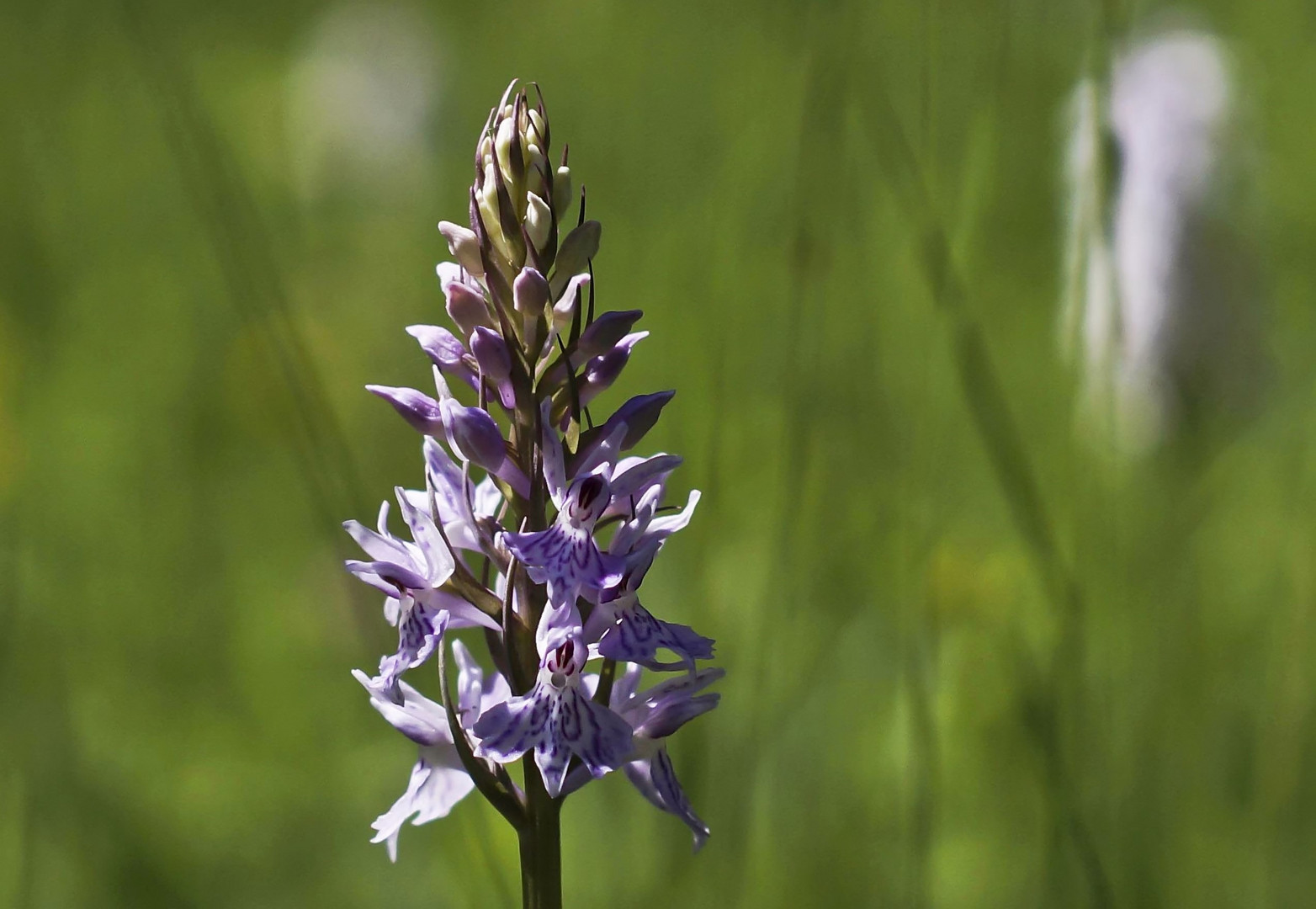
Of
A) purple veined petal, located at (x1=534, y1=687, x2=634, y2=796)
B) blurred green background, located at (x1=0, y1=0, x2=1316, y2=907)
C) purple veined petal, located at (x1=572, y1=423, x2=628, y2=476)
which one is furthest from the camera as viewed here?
blurred green background, located at (x1=0, y1=0, x2=1316, y2=907)

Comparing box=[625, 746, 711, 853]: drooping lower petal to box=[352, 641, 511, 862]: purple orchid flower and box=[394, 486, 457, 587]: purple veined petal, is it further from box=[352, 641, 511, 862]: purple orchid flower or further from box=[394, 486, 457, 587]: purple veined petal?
box=[394, 486, 457, 587]: purple veined petal

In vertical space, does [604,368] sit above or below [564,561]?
above

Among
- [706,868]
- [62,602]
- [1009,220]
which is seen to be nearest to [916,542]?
[706,868]

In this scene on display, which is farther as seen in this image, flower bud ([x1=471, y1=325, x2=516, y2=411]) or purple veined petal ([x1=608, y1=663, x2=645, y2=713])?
purple veined petal ([x1=608, y1=663, x2=645, y2=713])

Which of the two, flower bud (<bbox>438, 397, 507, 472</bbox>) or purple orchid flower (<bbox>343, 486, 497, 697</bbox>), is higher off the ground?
flower bud (<bbox>438, 397, 507, 472</bbox>)

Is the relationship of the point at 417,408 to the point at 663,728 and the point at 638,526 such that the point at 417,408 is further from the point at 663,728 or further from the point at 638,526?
the point at 663,728

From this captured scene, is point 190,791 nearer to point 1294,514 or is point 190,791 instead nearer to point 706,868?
point 706,868

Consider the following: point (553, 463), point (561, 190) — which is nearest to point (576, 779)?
point (553, 463)

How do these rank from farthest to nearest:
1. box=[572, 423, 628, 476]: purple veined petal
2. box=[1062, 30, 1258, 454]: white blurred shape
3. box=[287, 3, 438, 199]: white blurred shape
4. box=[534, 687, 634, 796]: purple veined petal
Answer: box=[287, 3, 438, 199]: white blurred shape < box=[1062, 30, 1258, 454]: white blurred shape < box=[572, 423, 628, 476]: purple veined petal < box=[534, 687, 634, 796]: purple veined petal

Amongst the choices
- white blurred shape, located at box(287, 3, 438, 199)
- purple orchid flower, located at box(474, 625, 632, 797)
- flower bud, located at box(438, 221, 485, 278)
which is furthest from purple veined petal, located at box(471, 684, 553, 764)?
white blurred shape, located at box(287, 3, 438, 199)
